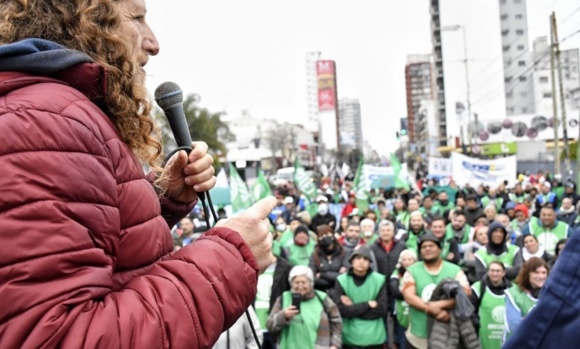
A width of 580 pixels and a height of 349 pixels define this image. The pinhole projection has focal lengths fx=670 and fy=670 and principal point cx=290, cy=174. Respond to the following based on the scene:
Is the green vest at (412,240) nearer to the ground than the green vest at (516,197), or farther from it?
nearer to the ground

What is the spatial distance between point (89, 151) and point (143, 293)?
288 millimetres

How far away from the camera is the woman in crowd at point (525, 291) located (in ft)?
21.2

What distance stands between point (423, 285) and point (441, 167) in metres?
24.6

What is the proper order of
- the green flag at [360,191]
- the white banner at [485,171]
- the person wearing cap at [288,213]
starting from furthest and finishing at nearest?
the white banner at [485,171] → the green flag at [360,191] → the person wearing cap at [288,213]

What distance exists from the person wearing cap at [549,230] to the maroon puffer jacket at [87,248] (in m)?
10.1

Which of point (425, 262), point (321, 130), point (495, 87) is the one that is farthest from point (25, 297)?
point (321, 130)

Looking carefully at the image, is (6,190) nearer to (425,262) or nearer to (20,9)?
(20,9)

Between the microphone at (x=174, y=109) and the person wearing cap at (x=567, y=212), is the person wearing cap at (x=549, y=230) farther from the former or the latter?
the microphone at (x=174, y=109)

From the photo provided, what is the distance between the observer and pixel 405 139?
181 metres

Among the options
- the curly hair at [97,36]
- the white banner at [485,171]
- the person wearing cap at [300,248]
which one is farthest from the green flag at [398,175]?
the curly hair at [97,36]

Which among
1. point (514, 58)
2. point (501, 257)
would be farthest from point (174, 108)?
point (514, 58)

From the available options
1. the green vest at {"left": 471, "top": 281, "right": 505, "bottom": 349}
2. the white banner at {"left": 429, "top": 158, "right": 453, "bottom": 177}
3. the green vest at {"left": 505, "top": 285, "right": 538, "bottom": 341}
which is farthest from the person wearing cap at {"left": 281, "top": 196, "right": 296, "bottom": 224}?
the white banner at {"left": 429, "top": 158, "right": 453, "bottom": 177}

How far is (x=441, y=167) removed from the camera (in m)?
31.2

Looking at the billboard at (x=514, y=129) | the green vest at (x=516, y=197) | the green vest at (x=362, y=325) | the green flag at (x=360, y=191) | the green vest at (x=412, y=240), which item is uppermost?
the billboard at (x=514, y=129)
